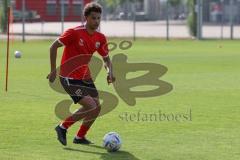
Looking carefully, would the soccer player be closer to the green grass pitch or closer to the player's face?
the player's face

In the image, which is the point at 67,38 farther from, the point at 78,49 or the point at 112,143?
the point at 112,143

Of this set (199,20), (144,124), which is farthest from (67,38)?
(199,20)

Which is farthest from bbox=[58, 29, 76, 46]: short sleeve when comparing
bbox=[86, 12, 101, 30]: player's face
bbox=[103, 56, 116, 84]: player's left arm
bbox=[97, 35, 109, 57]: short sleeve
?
bbox=[103, 56, 116, 84]: player's left arm

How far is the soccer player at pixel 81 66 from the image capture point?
9484 mm

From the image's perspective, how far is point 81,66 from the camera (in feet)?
32.0

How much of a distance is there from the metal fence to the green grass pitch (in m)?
27.2

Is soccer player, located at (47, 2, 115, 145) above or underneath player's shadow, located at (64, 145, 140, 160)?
above

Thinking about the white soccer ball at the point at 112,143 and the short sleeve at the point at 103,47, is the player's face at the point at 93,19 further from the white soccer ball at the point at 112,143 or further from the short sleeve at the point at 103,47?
the white soccer ball at the point at 112,143

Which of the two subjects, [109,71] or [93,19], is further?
[109,71]

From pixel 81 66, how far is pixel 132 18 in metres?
57.9

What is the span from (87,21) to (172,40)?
125 ft

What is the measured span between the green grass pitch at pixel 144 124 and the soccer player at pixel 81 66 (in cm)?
38

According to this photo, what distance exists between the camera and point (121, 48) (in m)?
34.4

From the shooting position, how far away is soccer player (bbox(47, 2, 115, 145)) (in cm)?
948
